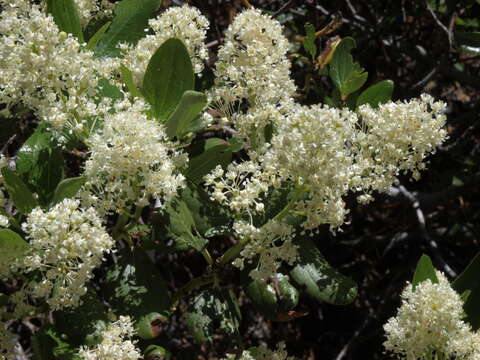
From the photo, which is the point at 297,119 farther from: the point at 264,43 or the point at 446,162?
the point at 446,162

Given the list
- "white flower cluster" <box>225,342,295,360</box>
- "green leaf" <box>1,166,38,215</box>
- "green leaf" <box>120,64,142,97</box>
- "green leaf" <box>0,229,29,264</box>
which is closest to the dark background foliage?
"white flower cluster" <box>225,342,295,360</box>

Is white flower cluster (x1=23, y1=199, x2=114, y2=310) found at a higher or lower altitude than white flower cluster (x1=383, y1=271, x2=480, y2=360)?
higher

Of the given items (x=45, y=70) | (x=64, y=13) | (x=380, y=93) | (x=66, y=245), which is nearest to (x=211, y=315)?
(x=66, y=245)

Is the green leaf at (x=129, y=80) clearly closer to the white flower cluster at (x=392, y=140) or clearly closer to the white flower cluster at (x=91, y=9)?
the white flower cluster at (x=91, y=9)

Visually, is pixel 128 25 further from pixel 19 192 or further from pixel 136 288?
pixel 136 288

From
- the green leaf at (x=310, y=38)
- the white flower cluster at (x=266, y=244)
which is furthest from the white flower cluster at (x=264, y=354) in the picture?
the green leaf at (x=310, y=38)

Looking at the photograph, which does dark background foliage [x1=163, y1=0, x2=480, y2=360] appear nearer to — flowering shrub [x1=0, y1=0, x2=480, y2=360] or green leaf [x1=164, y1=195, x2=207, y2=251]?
flowering shrub [x1=0, y1=0, x2=480, y2=360]
